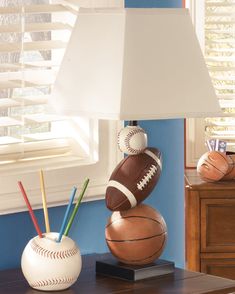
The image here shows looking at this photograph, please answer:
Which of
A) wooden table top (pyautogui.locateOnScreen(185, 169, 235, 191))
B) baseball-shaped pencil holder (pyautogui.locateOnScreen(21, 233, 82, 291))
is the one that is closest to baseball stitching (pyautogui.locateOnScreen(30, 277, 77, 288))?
baseball-shaped pencil holder (pyautogui.locateOnScreen(21, 233, 82, 291))

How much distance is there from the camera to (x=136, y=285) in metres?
2.51

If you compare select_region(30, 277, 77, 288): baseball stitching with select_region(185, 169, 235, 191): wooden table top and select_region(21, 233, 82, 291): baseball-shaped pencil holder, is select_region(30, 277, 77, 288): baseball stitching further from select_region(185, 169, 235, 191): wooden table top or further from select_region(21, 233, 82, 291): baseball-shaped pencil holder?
select_region(185, 169, 235, 191): wooden table top

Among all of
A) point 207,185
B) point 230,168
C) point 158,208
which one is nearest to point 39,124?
point 158,208

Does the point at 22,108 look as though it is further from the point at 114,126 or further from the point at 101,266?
the point at 101,266

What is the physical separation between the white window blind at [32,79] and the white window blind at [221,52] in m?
Result: 1.60

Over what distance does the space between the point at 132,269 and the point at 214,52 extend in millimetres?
2058

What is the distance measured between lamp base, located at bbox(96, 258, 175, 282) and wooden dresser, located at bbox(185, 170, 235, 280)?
1160 millimetres

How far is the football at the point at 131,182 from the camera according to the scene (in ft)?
8.41

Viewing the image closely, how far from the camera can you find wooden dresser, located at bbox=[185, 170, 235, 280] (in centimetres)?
378

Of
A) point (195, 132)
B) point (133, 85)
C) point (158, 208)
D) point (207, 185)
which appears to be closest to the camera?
point (133, 85)

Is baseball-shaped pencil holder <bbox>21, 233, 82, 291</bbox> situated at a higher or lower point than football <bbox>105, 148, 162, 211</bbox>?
lower

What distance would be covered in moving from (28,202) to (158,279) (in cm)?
41

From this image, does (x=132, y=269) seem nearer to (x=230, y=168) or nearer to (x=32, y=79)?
(x=32, y=79)

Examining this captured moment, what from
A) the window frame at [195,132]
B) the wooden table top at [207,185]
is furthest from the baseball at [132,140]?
the window frame at [195,132]
